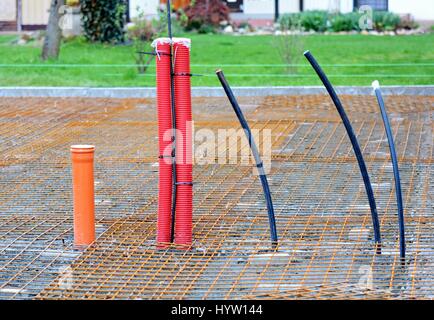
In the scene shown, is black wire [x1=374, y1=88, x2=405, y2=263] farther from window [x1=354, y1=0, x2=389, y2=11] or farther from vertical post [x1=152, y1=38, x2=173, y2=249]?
→ window [x1=354, y1=0, x2=389, y2=11]

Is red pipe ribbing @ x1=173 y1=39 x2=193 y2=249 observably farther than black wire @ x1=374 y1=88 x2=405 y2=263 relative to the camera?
Yes

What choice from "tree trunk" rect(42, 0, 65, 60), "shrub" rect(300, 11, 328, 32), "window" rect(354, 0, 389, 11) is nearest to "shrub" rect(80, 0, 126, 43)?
"tree trunk" rect(42, 0, 65, 60)

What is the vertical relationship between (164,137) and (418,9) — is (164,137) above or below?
below

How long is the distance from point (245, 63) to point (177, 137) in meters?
11.8

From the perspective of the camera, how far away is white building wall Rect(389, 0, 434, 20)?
92.6ft

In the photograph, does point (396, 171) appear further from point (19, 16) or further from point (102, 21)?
point (19, 16)

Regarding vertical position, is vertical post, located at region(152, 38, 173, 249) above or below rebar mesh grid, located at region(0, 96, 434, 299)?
above

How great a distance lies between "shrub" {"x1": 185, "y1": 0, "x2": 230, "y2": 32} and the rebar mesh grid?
557 inches

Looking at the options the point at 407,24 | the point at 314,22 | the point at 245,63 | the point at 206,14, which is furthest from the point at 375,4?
the point at 245,63

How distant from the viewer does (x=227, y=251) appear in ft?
20.8

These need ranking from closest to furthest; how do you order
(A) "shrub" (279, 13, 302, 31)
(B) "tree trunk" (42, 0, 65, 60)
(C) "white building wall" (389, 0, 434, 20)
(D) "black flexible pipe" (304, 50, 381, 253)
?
(D) "black flexible pipe" (304, 50, 381, 253)
(A) "shrub" (279, 13, 302, 31)
(B) "tree trunk" (42, 0, 65, 60)
(C) "white building wall" (389, 0, 434, 20)

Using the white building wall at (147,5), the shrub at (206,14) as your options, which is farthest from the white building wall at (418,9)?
the white building wall at (147,5)

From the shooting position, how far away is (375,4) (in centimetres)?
2973
